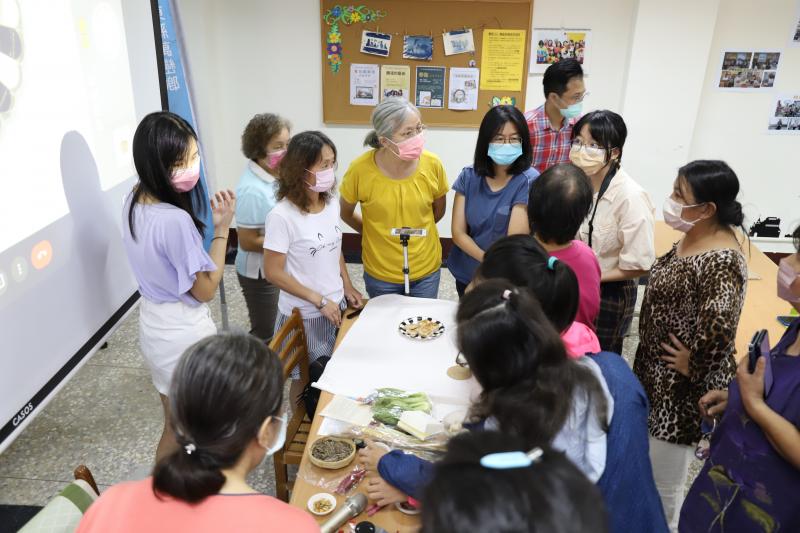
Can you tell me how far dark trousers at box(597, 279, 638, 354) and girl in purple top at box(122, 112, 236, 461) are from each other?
1705 millimetres

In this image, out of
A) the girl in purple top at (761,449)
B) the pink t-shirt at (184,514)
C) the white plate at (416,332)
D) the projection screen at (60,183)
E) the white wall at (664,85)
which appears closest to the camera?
the pink t-shirt at (184,514)

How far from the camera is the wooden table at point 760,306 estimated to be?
8.04 ft

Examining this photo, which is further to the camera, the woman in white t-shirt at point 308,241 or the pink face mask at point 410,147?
the pink face mask at point 410,147

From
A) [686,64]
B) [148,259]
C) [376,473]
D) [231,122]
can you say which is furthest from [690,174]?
[231,122]

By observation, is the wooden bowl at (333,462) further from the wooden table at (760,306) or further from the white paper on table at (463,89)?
the white paper on table at (463,89)

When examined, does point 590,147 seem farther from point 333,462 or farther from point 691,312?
point 333,462

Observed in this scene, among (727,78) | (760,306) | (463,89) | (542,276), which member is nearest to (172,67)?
(542,276)

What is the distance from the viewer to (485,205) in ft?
8.44

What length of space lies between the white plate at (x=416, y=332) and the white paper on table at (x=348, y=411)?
0.49 metres

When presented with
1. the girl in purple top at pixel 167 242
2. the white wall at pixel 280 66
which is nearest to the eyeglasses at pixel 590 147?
the girl in purple top at pixel 167 242

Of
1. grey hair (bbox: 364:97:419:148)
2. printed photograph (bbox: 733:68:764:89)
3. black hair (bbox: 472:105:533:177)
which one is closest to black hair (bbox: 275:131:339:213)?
grey hair (bbox: 364:97:419:148)

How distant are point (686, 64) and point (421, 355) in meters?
3.52

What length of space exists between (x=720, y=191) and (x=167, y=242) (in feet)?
6.13

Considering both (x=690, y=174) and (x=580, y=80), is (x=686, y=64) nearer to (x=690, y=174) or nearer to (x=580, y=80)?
(x=580, y=80)
